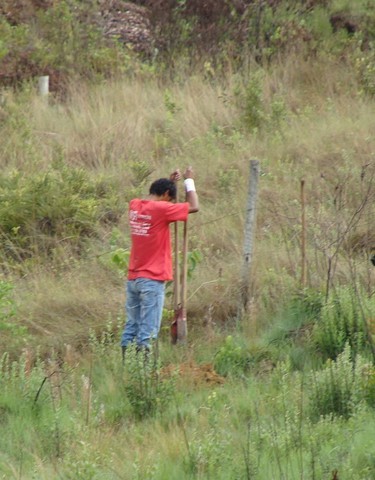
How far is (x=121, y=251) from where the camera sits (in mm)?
9820

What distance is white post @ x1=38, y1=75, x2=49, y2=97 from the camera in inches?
627

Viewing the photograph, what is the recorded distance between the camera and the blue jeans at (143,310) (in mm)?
9000


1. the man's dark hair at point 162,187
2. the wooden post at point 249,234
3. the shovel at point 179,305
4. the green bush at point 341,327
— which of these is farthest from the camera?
the wooden post at point 249,234

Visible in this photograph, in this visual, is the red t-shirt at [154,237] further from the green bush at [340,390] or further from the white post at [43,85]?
the white post at [43,85]

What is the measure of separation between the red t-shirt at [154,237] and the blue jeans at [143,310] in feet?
0.25

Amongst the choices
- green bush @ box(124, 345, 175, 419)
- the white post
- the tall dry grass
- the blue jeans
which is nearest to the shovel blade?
the blue jeans

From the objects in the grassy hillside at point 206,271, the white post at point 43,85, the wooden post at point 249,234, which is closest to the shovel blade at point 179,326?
the grassy hillside at point 206,271

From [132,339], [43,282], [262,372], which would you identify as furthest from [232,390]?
[43,282]

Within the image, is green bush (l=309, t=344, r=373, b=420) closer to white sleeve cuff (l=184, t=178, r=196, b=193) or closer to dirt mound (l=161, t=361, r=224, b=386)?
dirt mound (l=161, t=361, r=224, b=386)

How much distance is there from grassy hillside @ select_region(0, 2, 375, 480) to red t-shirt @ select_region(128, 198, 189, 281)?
725 millimetres

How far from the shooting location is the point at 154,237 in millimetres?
9047

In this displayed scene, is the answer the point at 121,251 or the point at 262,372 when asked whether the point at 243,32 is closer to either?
the point at 121,251

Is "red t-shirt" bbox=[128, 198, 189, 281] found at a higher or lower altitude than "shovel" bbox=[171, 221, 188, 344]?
higher

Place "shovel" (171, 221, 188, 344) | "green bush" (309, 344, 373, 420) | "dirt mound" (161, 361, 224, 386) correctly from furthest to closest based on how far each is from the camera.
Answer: "shovel" (171, 221, 188, 344), "dirt mound" (161, 361, 224, 386), "green bush" (309, 344, 373, 420)
